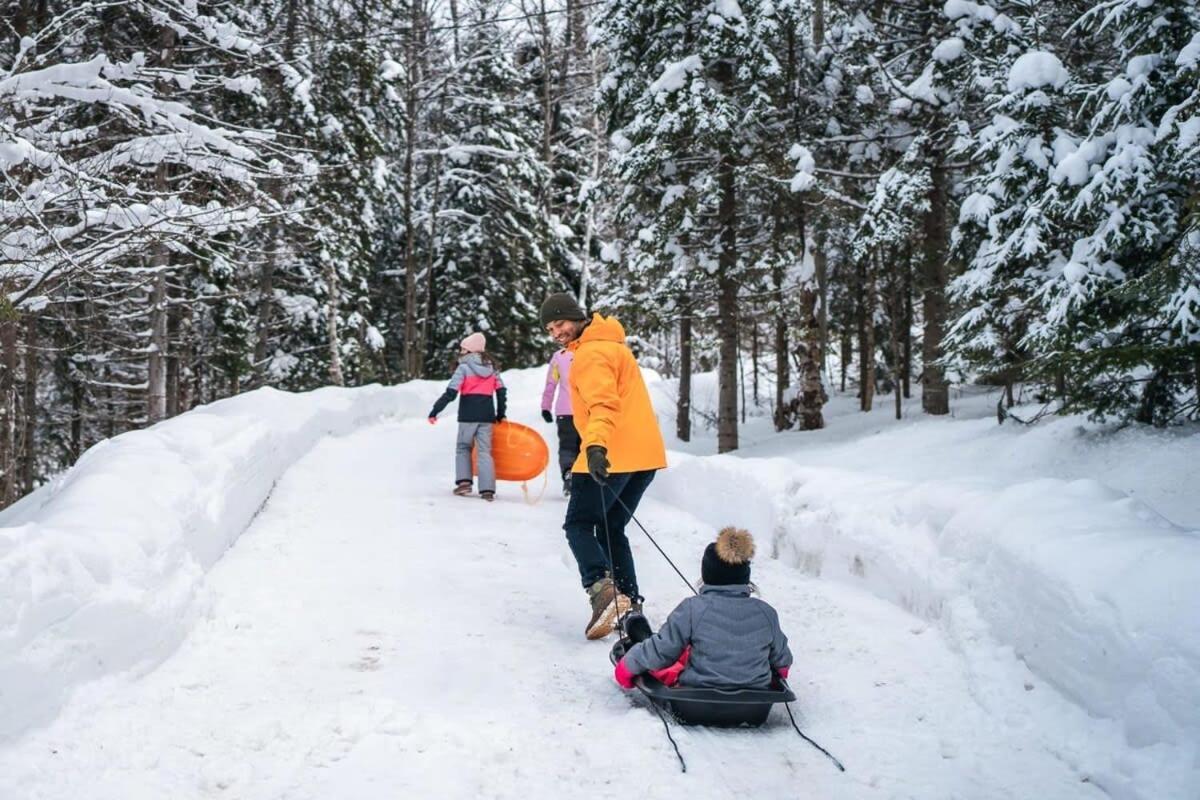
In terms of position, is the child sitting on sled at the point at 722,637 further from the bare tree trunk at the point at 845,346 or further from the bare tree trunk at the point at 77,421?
the bare tree trunk at the point at 845,346

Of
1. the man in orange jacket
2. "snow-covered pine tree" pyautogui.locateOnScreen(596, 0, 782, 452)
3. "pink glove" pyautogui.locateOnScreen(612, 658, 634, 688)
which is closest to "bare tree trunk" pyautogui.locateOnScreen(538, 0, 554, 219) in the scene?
"snow-covered pine tree" pyautogui.locateOnScreen(596, 0, 782, 452)

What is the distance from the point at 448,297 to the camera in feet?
93.0

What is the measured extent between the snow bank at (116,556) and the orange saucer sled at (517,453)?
9.53ft

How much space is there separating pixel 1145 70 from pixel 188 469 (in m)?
8.46

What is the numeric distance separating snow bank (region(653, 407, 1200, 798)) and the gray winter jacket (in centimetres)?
111

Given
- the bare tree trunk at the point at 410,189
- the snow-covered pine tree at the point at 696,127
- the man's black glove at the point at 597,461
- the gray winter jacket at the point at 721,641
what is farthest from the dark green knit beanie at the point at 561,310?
the bare tree trunk at the point at 410,189

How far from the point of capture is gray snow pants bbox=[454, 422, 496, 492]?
33.2 feet

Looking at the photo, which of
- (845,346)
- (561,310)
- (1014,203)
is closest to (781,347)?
(845,346)

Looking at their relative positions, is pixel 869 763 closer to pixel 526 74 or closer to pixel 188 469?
pixel 188 469

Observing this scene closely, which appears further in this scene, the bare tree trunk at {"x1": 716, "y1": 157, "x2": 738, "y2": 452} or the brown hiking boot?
the bare tree trunk at {"x1": 716, "y1": 157, "x2": 738, "y2": 452}

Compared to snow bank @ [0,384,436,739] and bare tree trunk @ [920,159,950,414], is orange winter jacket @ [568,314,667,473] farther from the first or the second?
bare tree trunk @ [920,159,950,414]

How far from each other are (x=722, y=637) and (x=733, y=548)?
1.37ft

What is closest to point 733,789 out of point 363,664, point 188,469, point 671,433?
point 363,664

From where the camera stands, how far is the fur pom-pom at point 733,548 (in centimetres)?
423
